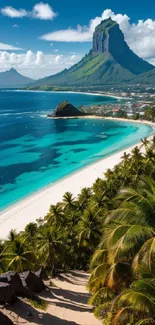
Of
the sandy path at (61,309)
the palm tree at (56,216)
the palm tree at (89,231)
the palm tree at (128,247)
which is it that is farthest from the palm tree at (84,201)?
the palm tree at (128,247)

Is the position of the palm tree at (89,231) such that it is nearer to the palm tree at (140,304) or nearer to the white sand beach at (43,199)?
the white sand beach at (43,199)

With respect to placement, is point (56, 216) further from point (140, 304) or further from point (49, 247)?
point (140, 304)

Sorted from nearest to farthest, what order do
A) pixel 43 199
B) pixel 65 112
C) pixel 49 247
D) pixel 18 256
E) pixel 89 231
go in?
1. pixel 18 256
2. pixel 49 247
3. pixel 89 231
4. pixel 43 199
5. pixel 65 112

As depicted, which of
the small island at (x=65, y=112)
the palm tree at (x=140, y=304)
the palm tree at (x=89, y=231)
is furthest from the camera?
the small island at (x=65, y=112)

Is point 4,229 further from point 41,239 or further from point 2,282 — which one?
point 2,282

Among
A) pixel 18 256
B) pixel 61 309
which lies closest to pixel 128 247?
pixel 61 309

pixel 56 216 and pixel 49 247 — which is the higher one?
pixel 56 216
